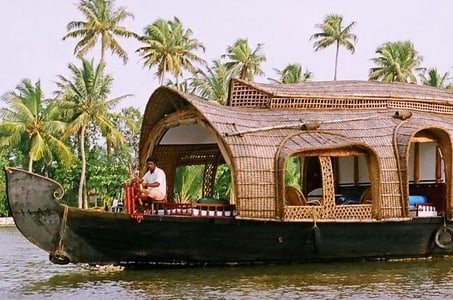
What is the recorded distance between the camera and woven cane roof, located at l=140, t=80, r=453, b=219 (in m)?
8.84

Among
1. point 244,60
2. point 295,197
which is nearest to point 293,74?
point 244,60

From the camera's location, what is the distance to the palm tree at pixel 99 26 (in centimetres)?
2695

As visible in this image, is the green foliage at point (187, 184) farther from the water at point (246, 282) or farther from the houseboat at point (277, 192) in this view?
the water at point (246, 282)

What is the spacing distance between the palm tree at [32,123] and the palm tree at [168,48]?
4.83m

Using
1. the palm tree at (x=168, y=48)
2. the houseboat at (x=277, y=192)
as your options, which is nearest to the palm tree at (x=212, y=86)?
the palm tree at (x=168, y=48)

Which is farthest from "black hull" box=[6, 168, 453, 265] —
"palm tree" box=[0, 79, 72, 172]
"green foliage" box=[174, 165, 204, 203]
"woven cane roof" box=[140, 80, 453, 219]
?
"palm tree" box=[0, 79, 72, 172]

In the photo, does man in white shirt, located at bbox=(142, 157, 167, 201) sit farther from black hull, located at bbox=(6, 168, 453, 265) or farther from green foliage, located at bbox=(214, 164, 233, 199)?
green foliage, located at bbox=(214, 164, 233, 199)

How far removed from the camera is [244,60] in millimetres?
29125

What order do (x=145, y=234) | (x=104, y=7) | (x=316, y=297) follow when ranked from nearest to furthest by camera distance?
(x=316, y=297), (x=145, y=234), (x=104, y=7)

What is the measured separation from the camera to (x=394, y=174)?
9578 mm

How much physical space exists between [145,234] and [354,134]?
2990 mm

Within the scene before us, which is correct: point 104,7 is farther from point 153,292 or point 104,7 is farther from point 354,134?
point 153,292

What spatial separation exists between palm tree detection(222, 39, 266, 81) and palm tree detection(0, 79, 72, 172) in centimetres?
775

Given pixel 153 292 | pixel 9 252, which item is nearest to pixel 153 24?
pixel 9 252
